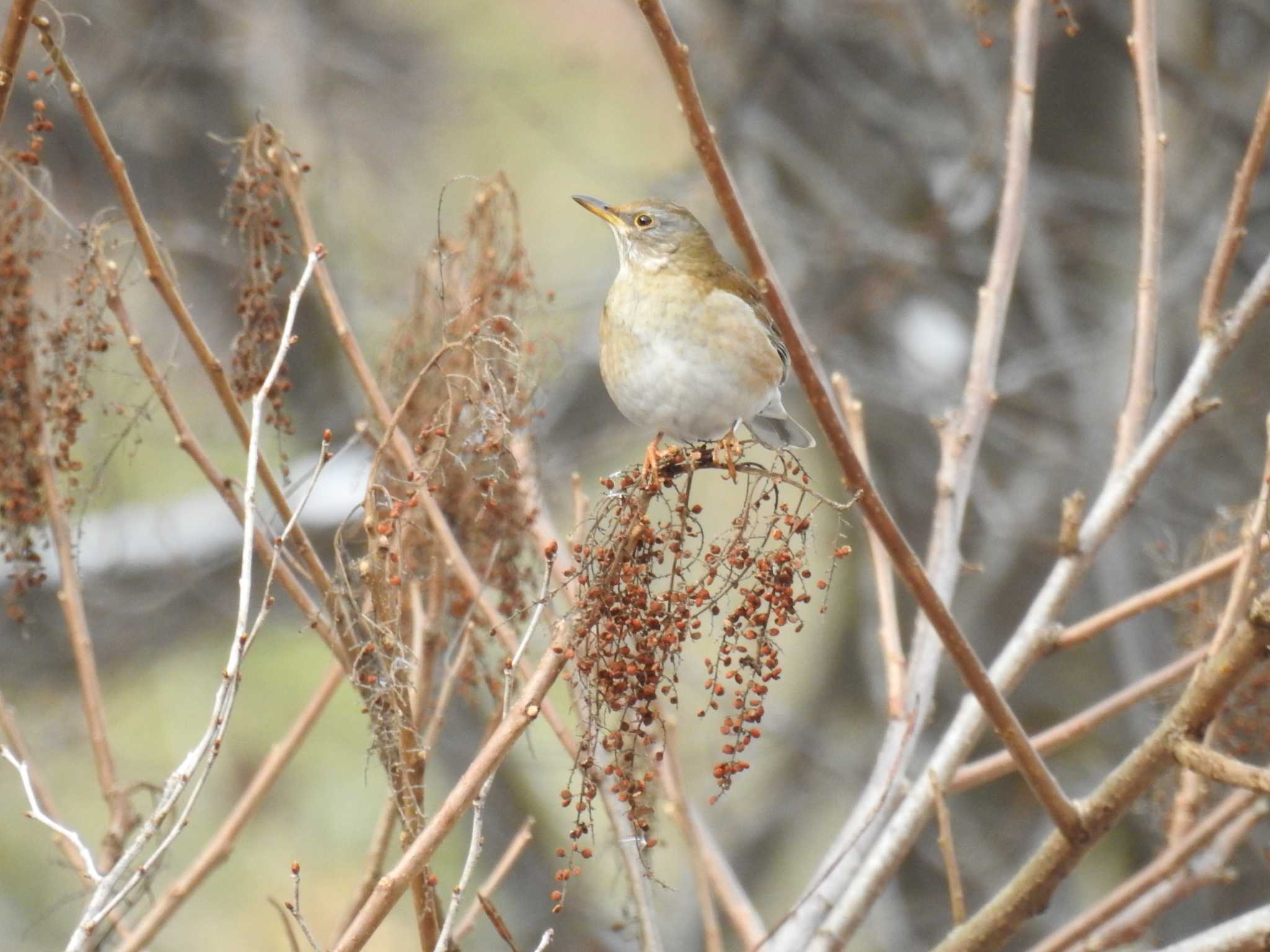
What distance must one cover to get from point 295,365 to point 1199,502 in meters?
3.58

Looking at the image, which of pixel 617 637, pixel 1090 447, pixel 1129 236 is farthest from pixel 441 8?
pixel 617 637

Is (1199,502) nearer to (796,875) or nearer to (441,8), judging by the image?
(796,875)

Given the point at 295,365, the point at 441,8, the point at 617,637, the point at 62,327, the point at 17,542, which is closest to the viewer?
the point at 617,637

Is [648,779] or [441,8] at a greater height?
[441,8]

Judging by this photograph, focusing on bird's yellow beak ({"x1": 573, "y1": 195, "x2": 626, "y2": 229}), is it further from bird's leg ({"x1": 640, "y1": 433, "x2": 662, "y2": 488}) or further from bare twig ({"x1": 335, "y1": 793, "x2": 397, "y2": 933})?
bare twig ({"x1": 335, "y1": 793, "x2": 397, "y2": 933})

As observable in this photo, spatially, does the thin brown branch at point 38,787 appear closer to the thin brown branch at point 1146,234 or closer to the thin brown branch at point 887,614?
the thin brown branch at point 887,614

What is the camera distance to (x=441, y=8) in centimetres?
941

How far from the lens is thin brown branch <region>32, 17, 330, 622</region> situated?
1836mm

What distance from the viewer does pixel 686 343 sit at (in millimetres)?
3180

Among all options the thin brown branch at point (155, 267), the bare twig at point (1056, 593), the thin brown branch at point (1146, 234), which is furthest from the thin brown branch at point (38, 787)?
the thin brown branch at point (1146, 234)

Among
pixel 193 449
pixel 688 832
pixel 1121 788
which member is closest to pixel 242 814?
pixel 193 449

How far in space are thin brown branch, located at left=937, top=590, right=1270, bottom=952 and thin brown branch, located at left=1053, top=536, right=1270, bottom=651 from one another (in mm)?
425

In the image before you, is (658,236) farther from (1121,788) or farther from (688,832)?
(1121,788)

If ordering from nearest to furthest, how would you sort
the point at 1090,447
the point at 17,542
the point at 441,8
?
the point at 17,542, the point at 1090,447, the point at 441,8
